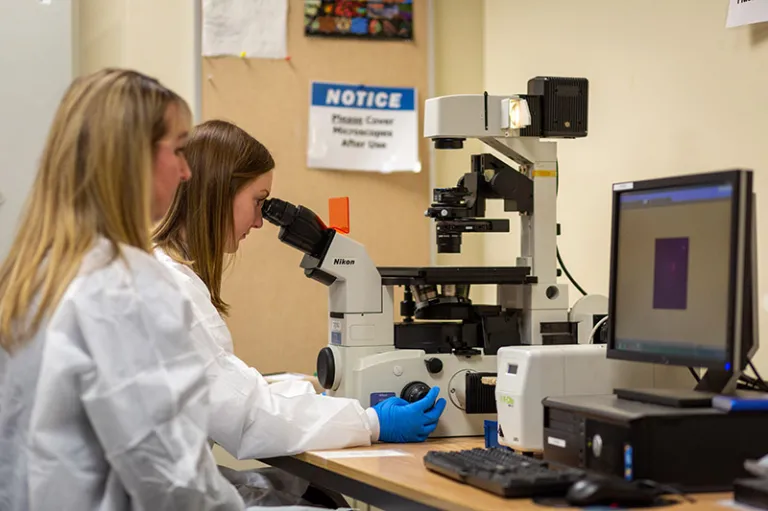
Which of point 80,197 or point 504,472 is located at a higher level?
point 80,197

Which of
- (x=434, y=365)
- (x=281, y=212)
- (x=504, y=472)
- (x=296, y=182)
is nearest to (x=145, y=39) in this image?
(x=296, y=182)

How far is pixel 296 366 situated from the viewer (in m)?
3.44

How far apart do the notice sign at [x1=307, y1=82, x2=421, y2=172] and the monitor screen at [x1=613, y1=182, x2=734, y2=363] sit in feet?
5.78

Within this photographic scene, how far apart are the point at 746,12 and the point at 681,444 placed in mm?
1244

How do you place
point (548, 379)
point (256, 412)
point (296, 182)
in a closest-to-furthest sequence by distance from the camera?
point (548, 379) < point (256, 412) < point (296, 182)

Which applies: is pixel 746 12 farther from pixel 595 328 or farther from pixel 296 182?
pixel 296 182

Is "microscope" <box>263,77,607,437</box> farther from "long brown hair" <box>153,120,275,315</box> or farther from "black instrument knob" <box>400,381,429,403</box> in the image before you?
"long brown hair" <box>153,120,275,315</box>

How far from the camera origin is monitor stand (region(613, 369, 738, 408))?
158 centimetres

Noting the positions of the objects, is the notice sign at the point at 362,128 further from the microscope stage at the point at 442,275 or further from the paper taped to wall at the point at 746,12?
the paper taped to wall at the point at 746,12

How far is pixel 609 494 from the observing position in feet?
4.70

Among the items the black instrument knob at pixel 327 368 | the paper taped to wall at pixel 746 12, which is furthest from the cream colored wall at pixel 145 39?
the paper taped to wall at pixel 746 12

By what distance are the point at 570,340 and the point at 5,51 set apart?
6.40 ft

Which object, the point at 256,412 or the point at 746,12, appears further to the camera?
the point at 746,12

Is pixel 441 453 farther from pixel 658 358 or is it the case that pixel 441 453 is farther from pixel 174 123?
pixel 174 123
